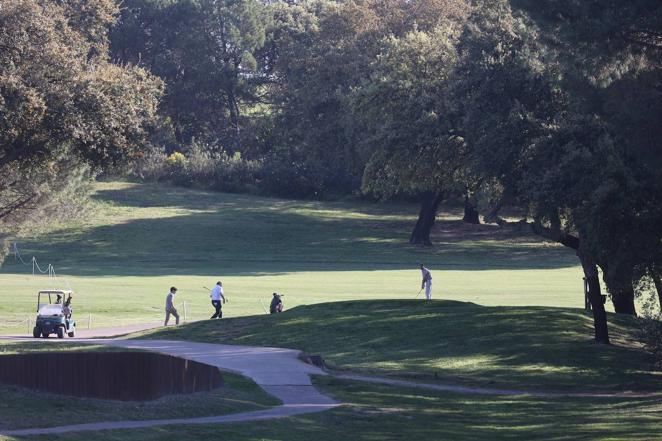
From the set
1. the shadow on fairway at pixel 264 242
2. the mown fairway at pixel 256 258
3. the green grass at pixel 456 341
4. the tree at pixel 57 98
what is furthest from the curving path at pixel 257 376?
the shadow on fairway at pixel 264 242

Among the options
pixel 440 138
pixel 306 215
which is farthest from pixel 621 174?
pixel 306 215

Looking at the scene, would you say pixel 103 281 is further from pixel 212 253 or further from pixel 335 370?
pixel 335 370

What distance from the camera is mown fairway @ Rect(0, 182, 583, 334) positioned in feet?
148

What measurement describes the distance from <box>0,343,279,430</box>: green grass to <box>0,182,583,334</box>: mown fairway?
63.9 feet

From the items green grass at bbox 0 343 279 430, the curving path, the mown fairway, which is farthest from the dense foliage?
the mown fairway

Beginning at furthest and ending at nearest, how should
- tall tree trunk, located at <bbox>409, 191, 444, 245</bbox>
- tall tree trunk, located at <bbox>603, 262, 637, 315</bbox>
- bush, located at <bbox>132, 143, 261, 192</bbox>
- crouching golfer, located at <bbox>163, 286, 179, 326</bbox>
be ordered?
bush, located at <bbox>132, 143, 261, 192</bbox>
tall tree trunk, located at <bbox>409, 191, 444, 245</bbox>
crouching golfer, located at <bbox>163, 286, 179, 326</bbox>
tall tree trunk, located at <bbox>603, 262, 637, 315</bbox>

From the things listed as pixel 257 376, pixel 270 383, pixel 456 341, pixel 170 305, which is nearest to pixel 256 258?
pixel 170 305

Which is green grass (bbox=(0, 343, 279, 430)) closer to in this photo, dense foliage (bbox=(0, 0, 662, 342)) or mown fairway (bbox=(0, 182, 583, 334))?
A: dense foliage (bbox=(0, 0, 662, 342))

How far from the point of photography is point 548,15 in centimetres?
1838

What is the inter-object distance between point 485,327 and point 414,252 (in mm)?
39573

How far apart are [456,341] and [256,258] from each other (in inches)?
1537

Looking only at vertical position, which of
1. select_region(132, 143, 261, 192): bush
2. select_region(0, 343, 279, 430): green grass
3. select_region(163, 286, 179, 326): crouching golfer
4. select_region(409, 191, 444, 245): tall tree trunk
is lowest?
select_region(0, 343, 279, 430): green grass

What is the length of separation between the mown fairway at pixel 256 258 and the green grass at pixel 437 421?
19177mm

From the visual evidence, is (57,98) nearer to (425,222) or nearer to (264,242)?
(264,242)
